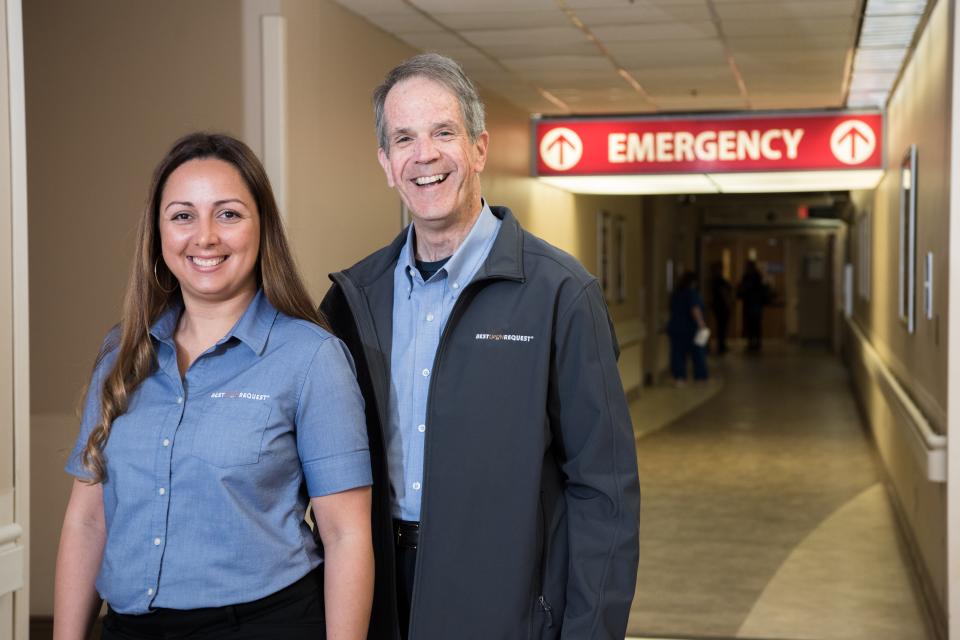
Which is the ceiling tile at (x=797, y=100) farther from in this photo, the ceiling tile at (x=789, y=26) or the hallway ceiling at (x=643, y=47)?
the ceiling tile at (x=789, y=26)

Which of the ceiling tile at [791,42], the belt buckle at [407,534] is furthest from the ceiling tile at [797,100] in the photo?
the belt buckle at [407,534]

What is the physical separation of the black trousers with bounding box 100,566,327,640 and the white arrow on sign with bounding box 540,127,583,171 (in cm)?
670

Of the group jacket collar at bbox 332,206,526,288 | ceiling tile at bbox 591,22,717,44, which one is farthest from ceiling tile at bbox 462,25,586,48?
jacket collar at bbox 332,206,526,288

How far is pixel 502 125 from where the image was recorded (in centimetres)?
809

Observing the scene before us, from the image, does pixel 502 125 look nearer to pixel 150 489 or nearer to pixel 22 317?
pixel 22 317

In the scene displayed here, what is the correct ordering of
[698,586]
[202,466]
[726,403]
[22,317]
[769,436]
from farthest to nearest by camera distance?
[726,403] < [769,436] < [698,586] < [22,317] < [202,466]

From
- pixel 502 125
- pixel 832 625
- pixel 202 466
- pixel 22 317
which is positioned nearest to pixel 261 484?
pixel 202 466

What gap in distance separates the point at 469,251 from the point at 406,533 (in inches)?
21.3

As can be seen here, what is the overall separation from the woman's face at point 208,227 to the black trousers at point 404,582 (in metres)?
0.60

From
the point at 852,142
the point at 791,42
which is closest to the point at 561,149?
the point at 852,142

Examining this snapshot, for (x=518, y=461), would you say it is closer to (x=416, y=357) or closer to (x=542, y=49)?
(x=416, y=357)

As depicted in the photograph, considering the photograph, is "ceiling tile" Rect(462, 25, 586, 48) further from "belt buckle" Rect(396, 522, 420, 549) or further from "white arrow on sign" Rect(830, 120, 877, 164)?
"belt buckle" Rect(396, 522, 420, 549)

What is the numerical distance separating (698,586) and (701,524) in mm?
1411

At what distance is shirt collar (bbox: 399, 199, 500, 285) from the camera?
221 cm
